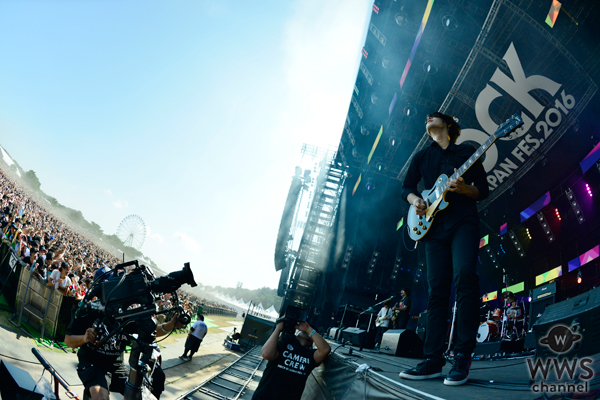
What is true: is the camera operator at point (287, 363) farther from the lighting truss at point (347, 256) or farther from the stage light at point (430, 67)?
the lighting truss at point (347, 256)

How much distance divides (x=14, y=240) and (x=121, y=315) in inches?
483

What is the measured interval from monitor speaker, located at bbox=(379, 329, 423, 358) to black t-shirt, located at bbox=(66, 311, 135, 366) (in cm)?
340

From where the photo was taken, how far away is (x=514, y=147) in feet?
27.7

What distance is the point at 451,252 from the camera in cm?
257

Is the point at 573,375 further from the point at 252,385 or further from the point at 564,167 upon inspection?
the point at 252,385

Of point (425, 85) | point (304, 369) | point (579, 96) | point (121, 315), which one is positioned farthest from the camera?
point (425, 85)

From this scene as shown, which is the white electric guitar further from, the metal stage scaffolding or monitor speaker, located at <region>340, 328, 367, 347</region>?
the metal stage scaffolding

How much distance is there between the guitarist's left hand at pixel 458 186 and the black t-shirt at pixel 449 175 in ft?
0.58

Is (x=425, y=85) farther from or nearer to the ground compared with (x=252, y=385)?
farther from the ground

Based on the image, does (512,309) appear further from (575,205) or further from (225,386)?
(225,386)

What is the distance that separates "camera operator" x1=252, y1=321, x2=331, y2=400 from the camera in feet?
12.3

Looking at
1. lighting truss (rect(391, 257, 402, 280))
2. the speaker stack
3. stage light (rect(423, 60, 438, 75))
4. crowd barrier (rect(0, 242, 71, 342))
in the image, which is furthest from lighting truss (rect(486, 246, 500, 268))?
crowd barrier (rect(0, 242, 71, 342))

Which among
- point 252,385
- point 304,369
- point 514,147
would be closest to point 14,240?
point 252,385

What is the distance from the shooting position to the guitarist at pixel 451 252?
2242 mm
